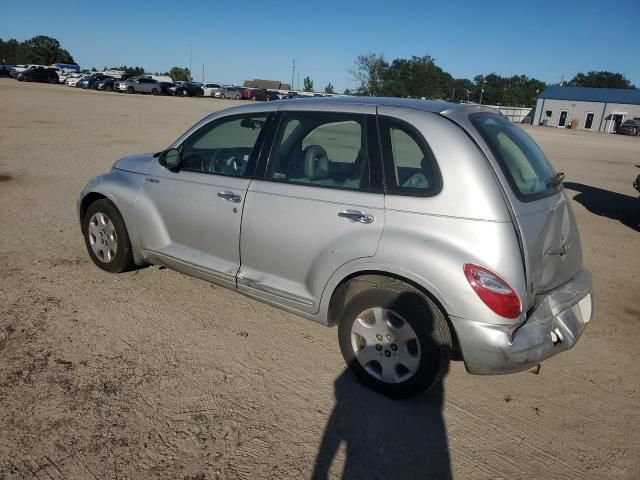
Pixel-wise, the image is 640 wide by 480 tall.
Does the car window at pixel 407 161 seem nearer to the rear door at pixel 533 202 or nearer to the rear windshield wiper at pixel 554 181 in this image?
the rear door at pixel 533 202

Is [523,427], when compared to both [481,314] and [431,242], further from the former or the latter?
[431,242]

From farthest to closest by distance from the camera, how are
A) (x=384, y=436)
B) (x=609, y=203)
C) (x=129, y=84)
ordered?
(x=129, y=84) → (x=609, y=203) → (x=384, y=436)

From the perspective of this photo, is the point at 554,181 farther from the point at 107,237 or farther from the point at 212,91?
the point at 212,91

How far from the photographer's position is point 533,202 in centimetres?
302

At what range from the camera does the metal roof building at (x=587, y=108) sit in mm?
61531

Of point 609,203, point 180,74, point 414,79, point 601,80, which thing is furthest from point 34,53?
point 601,80

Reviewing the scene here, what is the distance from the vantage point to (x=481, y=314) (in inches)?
108

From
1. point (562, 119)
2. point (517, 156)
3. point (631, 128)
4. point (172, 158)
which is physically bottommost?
point (172, 158)

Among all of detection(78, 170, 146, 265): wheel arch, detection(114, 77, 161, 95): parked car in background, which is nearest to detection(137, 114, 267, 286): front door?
detection(78, 170, 146, 265): wheel arch

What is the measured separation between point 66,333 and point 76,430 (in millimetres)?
1183

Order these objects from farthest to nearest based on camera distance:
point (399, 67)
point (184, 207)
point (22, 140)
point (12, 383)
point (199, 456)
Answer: point (399, 67), point (22, 140), point (184, 207), point (12, 383), point (199, 456)

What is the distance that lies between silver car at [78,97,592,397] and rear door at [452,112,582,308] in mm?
14

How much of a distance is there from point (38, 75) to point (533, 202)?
5712cm

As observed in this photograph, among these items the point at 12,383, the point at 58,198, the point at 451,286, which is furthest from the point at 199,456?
the point at 58,198
